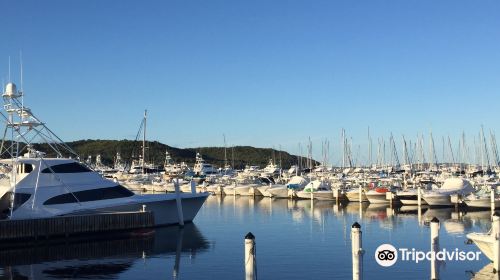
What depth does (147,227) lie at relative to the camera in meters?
38.6

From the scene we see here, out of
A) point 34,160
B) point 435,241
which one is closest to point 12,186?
point 34,160

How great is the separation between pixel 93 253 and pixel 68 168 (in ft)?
27.3

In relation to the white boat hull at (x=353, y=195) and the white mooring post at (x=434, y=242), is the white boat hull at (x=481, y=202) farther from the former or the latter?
the white mooring post at (x=434, y=242)

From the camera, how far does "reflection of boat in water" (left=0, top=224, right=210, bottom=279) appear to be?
1052 inches

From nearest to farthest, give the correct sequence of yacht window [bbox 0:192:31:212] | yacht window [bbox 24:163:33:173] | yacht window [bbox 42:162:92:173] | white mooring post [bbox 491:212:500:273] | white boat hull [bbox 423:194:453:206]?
white mooring post [bbox 491:212:500:273] → yacht window [bbox 0:192:31:212] → yacht window [bbox 24:163:33:173] → yacht window [bbox 42:162:92:173] → white boat hull [bbox 423:194:453:206]

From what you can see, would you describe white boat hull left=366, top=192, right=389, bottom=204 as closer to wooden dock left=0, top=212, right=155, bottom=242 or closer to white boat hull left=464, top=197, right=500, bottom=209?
white boat hull left=464, top=197, right=500, bottom=209

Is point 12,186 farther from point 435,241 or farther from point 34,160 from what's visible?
point 435,241

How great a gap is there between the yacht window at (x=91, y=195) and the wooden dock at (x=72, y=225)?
175 centimetres

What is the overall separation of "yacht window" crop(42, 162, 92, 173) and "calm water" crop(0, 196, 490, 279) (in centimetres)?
516

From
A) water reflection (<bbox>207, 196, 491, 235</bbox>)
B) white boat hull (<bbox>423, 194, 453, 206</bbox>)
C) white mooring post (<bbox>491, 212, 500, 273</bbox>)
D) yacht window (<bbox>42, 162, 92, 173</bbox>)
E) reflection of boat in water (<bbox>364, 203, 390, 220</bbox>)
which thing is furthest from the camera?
white boat hull (<bbox>423, 194, 453, 206</bbox>)

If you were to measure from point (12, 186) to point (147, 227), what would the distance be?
8.72 m

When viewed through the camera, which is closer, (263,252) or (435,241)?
(435,241)

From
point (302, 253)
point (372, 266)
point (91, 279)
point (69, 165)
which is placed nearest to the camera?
point (91, 279)

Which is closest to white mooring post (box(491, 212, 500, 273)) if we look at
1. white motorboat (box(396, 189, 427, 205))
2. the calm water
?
the calm water
